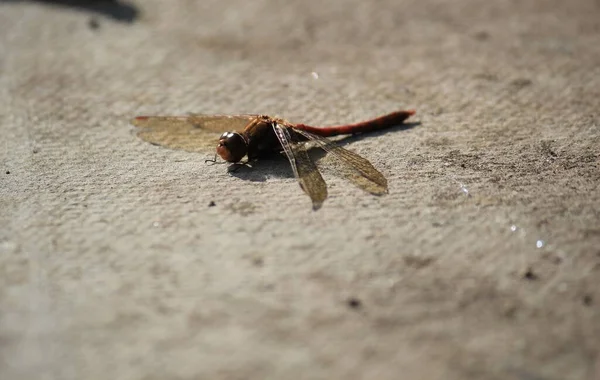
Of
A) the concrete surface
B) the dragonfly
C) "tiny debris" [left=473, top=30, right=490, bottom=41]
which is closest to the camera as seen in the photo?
the concrete surface

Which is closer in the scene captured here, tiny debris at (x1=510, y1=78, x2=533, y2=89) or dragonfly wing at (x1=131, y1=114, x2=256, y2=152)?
dragonfly wing at (x1=131, y1=114, x2=256, y2=152)

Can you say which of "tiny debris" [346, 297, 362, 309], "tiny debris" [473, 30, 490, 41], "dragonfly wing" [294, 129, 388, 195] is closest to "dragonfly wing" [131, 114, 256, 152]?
"dragonfly wing" [294, 129, 388, 195]

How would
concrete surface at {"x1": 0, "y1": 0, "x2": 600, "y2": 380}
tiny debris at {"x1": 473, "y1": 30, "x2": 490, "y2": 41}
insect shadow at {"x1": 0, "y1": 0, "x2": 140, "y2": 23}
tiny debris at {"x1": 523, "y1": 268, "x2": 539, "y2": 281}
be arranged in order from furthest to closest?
insect shadow at {"x1": 0, "y1": 0, "x2": 140, "y2": 23} → tiny debris at {"x1": 473, "y1": 30, "x2": 490, "y2": 41} → tiny debris at {"x1": 523, "y1": 268, "x2": 539, "y2": 281} → concrete surface at {"x1": 0, "y1": 0, "x2": 600, "y2": 380}

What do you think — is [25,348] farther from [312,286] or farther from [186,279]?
[312,286]

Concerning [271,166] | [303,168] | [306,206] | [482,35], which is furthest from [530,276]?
[482,35]

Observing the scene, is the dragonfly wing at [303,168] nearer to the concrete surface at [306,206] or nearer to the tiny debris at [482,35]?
the concrete surface at [306,206]

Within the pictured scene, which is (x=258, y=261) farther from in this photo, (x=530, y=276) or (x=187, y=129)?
(x=187, y=129)

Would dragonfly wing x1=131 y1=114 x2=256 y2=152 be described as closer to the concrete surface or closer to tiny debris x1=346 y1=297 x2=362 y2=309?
the concrete surface
